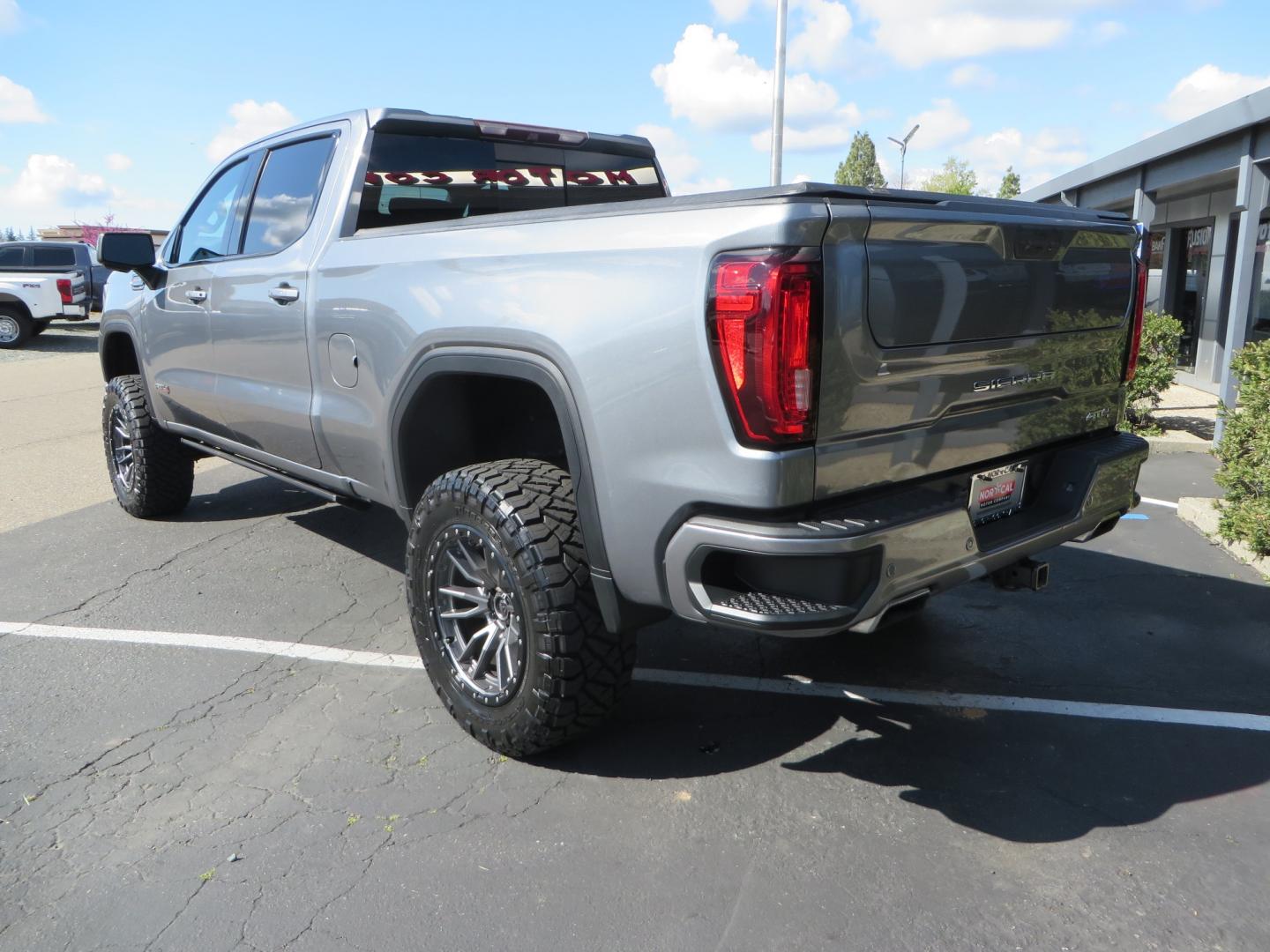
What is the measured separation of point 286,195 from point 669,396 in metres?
2.68

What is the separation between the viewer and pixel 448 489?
3.10m

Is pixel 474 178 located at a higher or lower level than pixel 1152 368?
higher

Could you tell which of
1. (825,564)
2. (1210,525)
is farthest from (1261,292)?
(825,564)

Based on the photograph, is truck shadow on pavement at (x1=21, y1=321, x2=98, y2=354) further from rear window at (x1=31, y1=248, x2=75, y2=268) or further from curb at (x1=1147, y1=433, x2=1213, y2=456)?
curb at (x1=1147, y1=433, x2=1213, y2=456)

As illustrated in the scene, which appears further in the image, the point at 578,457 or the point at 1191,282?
the point at 1191,282

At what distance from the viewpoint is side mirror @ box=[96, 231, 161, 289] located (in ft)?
16.2

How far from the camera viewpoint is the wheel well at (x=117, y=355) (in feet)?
19.7

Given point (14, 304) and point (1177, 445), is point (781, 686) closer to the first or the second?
point (1177, 445)

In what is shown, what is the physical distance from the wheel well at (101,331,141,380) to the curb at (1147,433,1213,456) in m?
8.06

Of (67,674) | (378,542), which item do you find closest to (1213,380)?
(378,542)

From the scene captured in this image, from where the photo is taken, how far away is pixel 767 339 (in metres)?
2.29

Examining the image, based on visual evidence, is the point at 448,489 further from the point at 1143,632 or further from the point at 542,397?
Answer: the point at 1143,632

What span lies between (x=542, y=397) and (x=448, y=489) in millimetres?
528

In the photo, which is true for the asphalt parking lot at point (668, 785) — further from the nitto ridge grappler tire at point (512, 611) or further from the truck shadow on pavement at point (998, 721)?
the nitto ridge grappler tire at point (512, 611)
